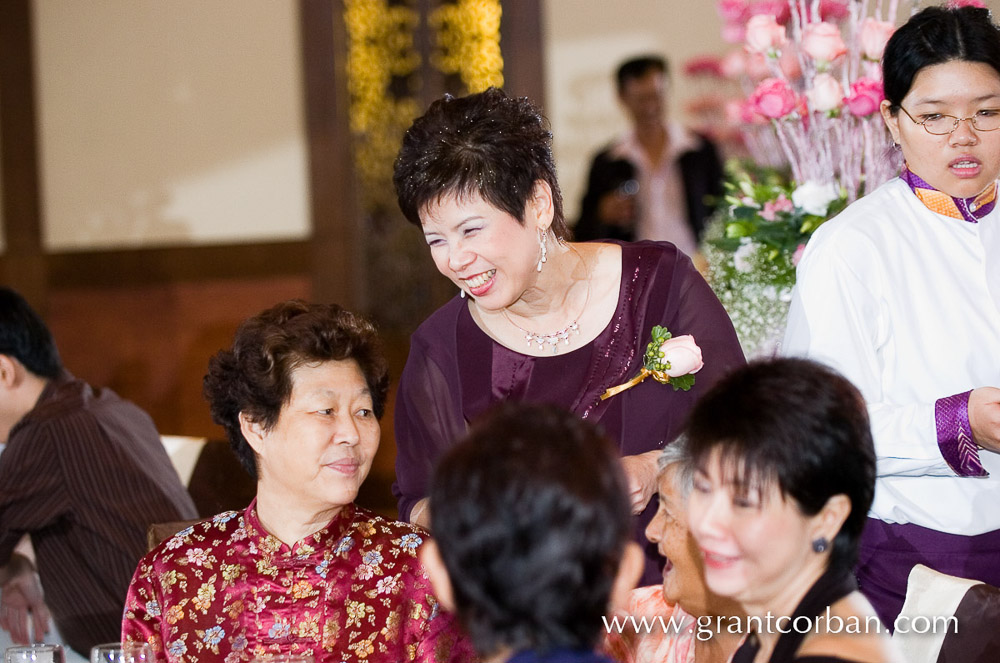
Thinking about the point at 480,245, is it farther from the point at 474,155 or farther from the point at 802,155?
the point at 802,155

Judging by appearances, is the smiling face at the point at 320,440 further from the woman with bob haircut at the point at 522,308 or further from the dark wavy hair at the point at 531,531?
the dark wavy hair at the point at 531,531

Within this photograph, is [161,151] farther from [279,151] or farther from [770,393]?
[770,393]

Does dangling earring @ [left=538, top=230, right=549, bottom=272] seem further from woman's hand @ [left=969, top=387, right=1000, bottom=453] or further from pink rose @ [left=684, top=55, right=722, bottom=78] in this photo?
pink rose @ [left=684, top=55, right=722, bottom=78]

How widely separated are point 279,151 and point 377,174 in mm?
564

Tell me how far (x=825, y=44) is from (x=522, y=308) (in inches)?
37.2

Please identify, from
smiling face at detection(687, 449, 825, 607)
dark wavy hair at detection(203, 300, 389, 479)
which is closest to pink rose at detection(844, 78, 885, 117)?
dark wavy hair at detection(203, 300, 389, 479)

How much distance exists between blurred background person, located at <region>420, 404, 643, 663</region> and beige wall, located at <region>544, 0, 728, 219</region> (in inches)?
212

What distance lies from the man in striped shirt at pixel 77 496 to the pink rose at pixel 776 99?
1758 millimetres

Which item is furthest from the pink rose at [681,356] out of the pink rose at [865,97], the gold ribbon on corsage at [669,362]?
the pink rose at [865,97]

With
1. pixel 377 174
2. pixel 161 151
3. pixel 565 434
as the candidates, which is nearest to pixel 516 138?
pixel 565 434

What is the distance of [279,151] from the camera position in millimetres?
6785

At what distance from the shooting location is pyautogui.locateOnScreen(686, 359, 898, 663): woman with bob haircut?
1.41 metres

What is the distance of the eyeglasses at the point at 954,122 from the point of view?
2107 mm

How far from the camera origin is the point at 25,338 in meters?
3.26
